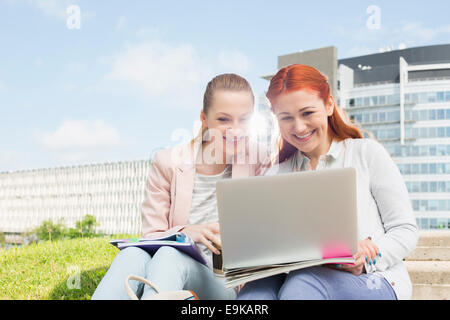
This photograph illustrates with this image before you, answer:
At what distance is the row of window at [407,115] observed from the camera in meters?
37.2

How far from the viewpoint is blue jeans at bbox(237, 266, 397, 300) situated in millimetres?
1173

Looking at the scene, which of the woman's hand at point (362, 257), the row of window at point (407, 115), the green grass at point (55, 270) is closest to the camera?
the woman's hand at point (362, 257)

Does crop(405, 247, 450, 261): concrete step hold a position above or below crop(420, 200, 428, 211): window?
above

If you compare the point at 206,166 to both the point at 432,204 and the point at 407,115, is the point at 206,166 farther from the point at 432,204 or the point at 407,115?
the point at 432,204

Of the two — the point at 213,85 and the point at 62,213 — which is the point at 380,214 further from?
the point at 62,213

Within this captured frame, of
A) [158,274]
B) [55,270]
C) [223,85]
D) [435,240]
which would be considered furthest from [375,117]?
[158,274]

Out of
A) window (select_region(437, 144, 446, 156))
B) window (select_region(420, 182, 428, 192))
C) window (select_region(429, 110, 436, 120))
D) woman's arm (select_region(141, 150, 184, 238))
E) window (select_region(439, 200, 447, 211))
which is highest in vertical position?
window (select_region(429, 110, 436, 120))

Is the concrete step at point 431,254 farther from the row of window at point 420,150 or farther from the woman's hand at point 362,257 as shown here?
the row of window at point 420,150

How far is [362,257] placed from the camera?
1.21 meters

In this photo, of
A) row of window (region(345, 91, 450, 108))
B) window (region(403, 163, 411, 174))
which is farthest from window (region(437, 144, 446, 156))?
row of window (region(345, 91, 450, 108))

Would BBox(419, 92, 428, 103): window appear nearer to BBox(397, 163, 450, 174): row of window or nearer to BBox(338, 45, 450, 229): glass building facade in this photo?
BBox(338, 45, 450, 229): glass building facade

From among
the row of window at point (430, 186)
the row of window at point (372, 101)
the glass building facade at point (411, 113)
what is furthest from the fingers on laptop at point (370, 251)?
the row of window at point (372, 101)

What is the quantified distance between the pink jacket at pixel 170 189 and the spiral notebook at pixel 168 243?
164 millimetres
